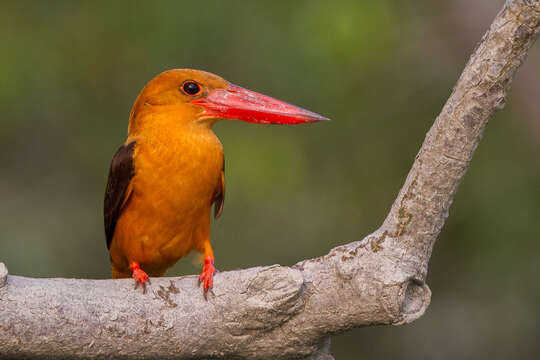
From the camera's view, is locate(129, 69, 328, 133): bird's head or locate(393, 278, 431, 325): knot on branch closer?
locate(393, 278, 431, 325): knot on branch

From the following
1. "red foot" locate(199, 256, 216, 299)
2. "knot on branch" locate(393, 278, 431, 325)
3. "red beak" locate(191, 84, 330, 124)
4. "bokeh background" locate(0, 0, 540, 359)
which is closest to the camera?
"knot on branch" locate(393, 278, 431, 325)

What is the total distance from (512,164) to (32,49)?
3.60m

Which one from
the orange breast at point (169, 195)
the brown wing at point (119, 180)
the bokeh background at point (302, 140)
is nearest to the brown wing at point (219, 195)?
the orange breast at point (169, 195)

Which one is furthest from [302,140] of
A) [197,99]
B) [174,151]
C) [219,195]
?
[174,151]

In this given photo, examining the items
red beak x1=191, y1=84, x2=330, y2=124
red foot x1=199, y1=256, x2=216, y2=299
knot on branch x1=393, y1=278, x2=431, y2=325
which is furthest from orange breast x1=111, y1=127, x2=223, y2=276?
knot on branch x1=393, y1=278, x2=431, y2=325

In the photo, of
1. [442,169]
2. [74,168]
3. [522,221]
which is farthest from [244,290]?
[74,168]

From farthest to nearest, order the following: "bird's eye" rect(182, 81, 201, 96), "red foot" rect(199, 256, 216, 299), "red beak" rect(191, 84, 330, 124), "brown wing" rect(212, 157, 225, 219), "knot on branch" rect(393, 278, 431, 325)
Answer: "brown wing" rect(212, 157, 225, 219), "bird's eye" rect(182, 81, 201, 96), "red beak" rect(191, 84, 330, 124), "red foot" rect(199, 256, 216, 299), "knot on branch" rect(393, 278, 431, 325)

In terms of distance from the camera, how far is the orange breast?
4.30 metres

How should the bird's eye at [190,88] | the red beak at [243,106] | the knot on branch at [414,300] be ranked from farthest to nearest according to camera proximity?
the bird's eye at [190,88] → the red beak at [243,106] → the knot on branch at [414,300]

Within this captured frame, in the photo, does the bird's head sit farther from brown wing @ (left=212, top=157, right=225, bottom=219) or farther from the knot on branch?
the knot on branch

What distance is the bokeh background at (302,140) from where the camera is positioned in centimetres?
630

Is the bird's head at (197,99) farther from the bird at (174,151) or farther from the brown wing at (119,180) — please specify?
the brown wing at (119,180)

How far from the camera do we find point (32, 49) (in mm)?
6332

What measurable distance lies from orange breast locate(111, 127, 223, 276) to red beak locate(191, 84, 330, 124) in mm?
133
